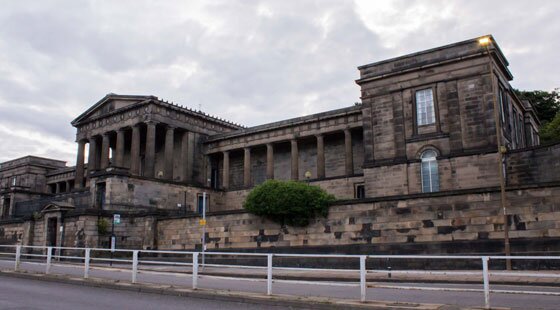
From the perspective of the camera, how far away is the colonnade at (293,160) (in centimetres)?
4172

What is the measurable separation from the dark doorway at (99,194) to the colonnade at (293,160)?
1414 centimetres

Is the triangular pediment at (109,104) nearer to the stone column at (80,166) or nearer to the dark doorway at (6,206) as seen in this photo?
the stone column at (80,166)

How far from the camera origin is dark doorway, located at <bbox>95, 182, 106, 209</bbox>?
37.0 meters

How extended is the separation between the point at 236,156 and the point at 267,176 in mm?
6384

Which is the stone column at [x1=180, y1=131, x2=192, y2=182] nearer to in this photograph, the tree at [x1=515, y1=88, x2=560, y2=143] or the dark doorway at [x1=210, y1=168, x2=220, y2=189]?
the dark doorway at [x1=210, y1=168, x2=220, y2=189]

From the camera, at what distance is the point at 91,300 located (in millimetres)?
11578

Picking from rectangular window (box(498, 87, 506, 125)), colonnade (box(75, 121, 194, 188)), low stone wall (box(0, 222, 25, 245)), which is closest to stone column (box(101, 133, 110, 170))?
colonnade (box(75, 121, 194, 188))

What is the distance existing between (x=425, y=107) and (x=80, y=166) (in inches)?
1518

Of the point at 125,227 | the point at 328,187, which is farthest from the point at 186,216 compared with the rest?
the point at 328,187

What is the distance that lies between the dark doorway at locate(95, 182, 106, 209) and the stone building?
0.30 feet

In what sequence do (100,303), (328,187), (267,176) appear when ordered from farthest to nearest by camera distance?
(267,176)
(328,187)
(100,303)

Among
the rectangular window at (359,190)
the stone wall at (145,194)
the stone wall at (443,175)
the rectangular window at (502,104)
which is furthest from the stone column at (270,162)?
the rectangular window at (502,104)

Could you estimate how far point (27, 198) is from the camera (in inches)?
2035

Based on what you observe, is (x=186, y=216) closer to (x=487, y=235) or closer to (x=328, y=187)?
(x=328, y=187)
